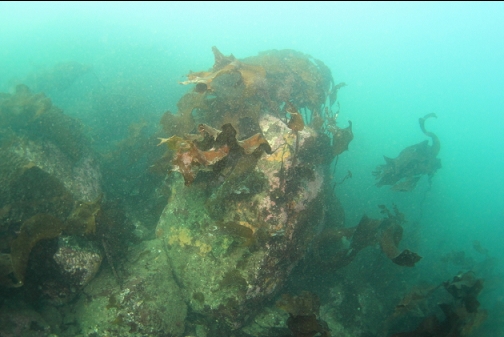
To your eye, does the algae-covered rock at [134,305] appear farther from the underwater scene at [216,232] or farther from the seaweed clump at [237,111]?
the seaweed clump at [237,111]

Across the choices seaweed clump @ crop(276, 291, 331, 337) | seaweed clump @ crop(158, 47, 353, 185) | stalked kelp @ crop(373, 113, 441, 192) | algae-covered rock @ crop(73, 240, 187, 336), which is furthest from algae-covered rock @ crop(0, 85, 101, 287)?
stalked kelp @ crop(373, 113, 441, 192)

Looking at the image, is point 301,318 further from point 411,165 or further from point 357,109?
point 357,109

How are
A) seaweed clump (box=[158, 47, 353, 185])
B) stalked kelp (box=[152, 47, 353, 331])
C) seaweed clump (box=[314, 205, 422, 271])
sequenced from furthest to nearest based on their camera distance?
1. seaweed clump (box=[314, 205, 422, 271])
2. stalked kelp (box=[152, 47, 353, 331])
3. seaweed clump (box=[158, 47, 353, 185])

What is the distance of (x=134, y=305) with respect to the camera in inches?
113

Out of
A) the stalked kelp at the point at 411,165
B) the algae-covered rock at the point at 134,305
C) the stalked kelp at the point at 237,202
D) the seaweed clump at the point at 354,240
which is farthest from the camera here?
the stalked kelp at the point at 411,165

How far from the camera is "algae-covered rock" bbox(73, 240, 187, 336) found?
2.75m

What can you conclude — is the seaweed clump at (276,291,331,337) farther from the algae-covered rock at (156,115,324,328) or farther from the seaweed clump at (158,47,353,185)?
the seaweed clump at (158,47,353,185)

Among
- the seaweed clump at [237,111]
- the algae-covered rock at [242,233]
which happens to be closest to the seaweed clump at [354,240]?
the algae-covered rock at [242,233]

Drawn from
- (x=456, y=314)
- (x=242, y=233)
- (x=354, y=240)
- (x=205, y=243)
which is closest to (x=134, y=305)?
(x=205, y=243)

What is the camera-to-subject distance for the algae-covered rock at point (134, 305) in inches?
108

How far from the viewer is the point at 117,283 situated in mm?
2996

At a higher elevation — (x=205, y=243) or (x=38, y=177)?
(x=38, y=177)

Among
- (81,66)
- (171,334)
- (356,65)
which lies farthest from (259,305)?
(356,65)

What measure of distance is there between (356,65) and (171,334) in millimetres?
111022
